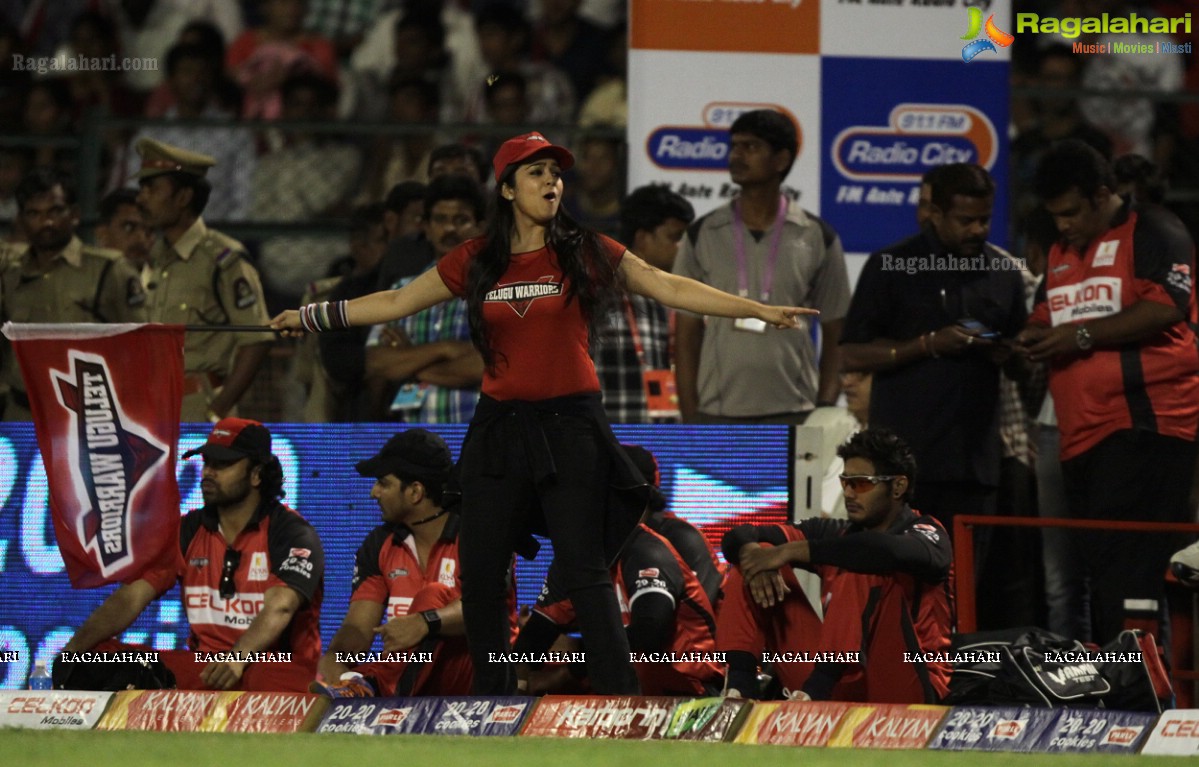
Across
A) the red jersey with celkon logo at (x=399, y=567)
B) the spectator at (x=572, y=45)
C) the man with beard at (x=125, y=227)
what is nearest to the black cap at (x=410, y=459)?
the red jersey with celkon logo at (x=399, y=567)

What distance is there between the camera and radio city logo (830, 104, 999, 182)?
32.3 feet

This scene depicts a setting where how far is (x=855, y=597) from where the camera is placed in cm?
744

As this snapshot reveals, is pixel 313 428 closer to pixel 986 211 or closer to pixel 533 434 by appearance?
pixel 533 434

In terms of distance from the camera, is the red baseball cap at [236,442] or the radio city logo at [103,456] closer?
the radio city logo at [103,456]

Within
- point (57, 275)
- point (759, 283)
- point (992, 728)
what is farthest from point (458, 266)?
point (57, 275)

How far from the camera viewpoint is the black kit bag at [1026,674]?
7109 millimetres

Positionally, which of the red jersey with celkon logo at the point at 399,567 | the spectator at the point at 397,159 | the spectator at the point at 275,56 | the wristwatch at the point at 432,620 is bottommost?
the wristwatch at the point at 432,620

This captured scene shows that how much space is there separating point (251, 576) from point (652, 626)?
5.98 ft

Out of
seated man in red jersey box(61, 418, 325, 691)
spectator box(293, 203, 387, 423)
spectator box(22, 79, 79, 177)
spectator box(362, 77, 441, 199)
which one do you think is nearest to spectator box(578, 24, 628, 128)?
spectator box(362, 77, 441, 199)

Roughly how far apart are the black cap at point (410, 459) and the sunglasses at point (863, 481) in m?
1.66

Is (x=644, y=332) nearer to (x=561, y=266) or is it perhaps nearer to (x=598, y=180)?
(x=598, y=180)

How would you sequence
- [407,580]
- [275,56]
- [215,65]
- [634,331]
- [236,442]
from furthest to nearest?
[275,56] → [215,65] → [634,331] → [236,442] → [407,580]

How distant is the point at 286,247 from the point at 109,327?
139 inches

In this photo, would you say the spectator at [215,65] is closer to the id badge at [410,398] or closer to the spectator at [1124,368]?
the id badge at [410,398]
